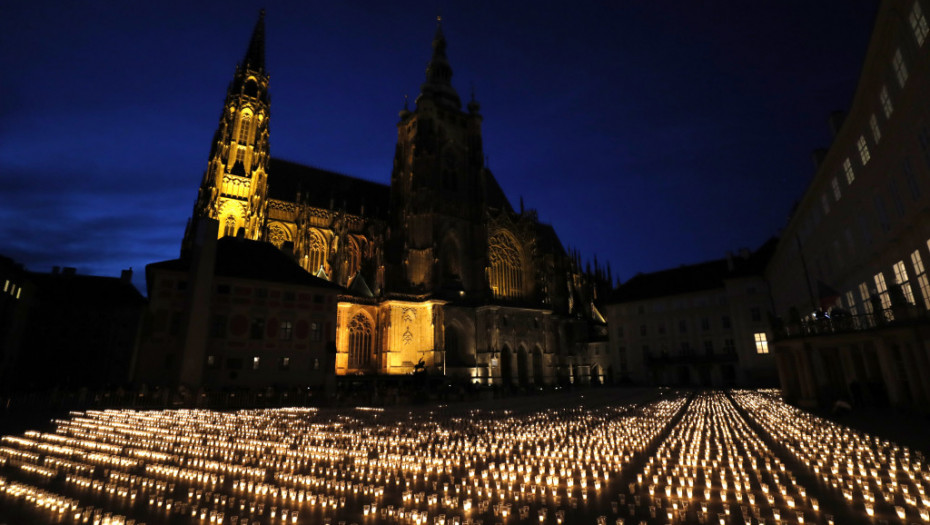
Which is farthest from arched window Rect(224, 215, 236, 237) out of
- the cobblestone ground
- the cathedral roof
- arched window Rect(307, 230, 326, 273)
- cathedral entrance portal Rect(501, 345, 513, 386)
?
the cobblestone ground

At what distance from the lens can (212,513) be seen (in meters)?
5.51

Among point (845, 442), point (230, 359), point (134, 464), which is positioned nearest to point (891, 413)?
point (845, 442)

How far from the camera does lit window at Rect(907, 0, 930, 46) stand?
41.6ft

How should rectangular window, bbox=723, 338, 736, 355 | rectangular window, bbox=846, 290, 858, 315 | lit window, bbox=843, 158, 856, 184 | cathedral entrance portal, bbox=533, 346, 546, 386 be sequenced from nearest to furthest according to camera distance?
lit window, bbox=843, 158, 856, 184
rectangular window, bbox=846, 290, 858, 315
rectangular window, bbox=723, 338, 736, 355
cathedral entrance portal, bbox=533, 346, 546, 386

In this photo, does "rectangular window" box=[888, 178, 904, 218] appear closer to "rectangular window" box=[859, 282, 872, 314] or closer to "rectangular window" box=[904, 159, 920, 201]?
"rectangular window" box=[904, 159, 920, 201]

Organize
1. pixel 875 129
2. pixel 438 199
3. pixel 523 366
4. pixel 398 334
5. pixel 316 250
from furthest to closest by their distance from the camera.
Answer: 1. pixel 523 366
2. pixel 438 199
3. pixel 316 250
4. pixel 398 334
5. pixel 875 129

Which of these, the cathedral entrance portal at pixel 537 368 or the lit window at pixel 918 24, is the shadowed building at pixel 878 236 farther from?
the cathedral entrance portal at pixel 537 368

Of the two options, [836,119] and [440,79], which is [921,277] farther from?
[440,79]

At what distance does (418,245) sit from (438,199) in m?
5.57

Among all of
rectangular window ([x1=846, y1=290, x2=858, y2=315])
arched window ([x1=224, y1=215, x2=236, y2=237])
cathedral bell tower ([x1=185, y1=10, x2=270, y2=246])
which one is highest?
cathedral bell tower ([x1=185, y1=10, x2=270, y2=246])

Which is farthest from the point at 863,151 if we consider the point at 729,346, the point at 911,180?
the point at 729,346

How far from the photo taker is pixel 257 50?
5212 centimetres

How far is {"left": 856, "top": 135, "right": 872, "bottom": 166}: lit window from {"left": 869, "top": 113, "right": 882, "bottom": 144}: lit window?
937mm

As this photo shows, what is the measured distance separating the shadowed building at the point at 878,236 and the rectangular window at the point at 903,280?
5cm
